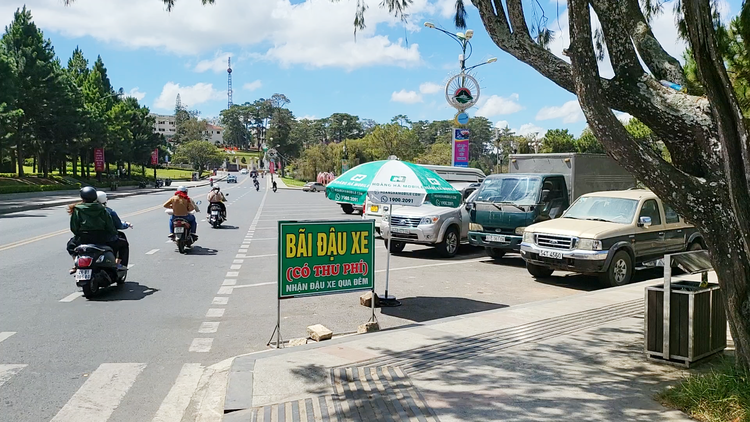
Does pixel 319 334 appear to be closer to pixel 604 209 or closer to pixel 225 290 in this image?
pixel 225 290

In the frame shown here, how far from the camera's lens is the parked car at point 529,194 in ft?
44.4

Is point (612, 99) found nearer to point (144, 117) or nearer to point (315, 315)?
point (315, 315)

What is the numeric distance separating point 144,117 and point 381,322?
84.7 meters

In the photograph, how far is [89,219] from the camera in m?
9.28

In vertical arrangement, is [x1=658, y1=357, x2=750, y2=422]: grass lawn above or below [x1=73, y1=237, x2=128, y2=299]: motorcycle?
below

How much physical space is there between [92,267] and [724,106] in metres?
8.18

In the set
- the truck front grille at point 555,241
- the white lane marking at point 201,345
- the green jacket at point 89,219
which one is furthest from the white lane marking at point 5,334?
the truck front grille at point 555,241

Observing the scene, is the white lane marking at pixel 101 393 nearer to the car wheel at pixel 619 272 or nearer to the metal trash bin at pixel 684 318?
the metal trash bin at pixel 684 318

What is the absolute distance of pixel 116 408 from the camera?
502 centimetres

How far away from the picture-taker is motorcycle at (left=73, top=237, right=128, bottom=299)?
29.2 feet

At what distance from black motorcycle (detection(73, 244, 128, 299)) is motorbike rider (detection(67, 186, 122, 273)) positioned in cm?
26

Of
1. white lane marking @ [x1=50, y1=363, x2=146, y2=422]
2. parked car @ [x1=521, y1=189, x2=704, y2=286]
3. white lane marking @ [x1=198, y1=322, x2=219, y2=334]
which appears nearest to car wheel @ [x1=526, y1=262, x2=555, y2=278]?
parked car @ [x1=521, y1=189, x2=704, y2=286]

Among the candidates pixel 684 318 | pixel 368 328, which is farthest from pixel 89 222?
pixel 684 318

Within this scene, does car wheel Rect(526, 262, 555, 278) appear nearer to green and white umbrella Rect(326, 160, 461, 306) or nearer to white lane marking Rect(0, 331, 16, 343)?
green and white umbrella Rect(326, 160, 461, 306)
